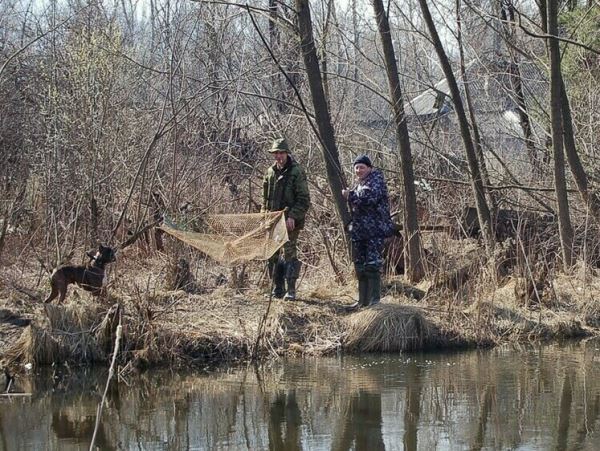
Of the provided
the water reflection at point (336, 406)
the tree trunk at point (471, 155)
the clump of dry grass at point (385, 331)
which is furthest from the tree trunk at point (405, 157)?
the water reflection at point (336, 406)

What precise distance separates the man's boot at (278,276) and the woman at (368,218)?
87cm

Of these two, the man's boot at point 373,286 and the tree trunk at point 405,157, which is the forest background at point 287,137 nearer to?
the tree trunk at point 405,157

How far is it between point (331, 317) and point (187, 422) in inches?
117

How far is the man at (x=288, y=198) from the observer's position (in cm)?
1018

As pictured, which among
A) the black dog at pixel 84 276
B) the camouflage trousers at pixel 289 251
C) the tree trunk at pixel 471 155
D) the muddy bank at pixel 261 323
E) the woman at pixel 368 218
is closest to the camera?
the muddy bank at pixel 261 323

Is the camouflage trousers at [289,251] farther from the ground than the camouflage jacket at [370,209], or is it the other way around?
the camouflage jacket at [370,209]

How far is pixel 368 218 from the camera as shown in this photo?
9883 mm

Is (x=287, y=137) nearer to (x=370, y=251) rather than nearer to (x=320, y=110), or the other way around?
(x=320, y=110)

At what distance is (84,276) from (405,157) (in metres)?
4.63

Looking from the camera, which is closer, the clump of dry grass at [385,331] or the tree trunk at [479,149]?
the clump of dry grass at [385,331]

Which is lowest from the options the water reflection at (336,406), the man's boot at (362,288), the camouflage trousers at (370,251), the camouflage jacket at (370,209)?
the water reflection at (336,406)

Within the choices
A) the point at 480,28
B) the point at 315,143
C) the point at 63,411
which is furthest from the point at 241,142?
the point at 63,411

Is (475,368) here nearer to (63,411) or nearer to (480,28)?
(63,411)

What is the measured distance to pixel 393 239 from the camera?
40.2 ft
